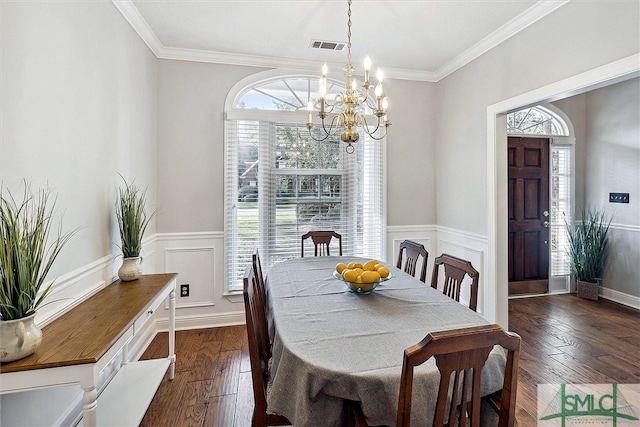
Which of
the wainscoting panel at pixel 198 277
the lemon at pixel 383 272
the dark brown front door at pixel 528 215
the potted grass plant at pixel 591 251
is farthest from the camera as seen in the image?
the dark brown front door at pixel 528 215

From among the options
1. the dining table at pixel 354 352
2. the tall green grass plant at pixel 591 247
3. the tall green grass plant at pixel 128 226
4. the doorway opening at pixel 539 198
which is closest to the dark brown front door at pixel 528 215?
the doorway opening at pixel 539 198

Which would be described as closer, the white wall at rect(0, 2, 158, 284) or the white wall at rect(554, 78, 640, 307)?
the white wall at rect(0, 2, 158, 284)

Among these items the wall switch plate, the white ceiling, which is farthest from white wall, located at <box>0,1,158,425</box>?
the wall switch plate

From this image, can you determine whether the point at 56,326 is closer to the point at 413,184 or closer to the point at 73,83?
the point at 73,83

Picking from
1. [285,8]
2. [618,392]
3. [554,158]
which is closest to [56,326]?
[285,8]

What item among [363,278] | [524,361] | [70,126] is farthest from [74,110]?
[524,361]

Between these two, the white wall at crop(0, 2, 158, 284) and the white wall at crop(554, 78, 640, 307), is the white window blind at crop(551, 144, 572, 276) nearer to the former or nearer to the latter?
the white wall at crop(554, 78, 640, 307)

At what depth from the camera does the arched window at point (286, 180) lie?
3350mm

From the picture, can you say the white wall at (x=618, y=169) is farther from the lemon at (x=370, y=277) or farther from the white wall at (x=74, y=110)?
the white wall at (x=74, y=110)

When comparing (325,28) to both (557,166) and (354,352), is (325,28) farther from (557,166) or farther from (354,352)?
(557,166)

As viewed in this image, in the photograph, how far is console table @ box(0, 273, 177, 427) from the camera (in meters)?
1.16

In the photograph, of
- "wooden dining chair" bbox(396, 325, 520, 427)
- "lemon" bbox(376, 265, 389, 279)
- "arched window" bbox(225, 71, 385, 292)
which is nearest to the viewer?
"wooden dining chair" bbox(396, 325, 520, 427)

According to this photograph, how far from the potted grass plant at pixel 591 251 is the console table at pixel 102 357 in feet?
15.6

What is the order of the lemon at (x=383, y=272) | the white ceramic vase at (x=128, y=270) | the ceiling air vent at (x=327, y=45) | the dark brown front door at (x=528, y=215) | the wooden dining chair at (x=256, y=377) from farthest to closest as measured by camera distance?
the dark brown front door at (x=528, y=215), the ceiling air vent at (x=327, y=45), the white ceramic vase at (x=128, y=270), the lemon at (x=383, y=272), the wooden dining chair at (x=256, y=377)
